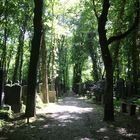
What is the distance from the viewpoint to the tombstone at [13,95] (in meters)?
16.3

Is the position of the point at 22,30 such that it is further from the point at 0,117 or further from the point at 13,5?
the point at 0,117

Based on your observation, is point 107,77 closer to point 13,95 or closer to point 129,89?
point 13,95

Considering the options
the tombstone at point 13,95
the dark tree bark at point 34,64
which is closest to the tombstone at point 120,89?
the tombstone at point 13,95

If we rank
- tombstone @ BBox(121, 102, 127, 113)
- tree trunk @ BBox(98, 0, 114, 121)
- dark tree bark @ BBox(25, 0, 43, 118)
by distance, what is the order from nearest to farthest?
1. tree trunk @ BBox(98, 0, 114, 121)
2. dark tree bark @ BBox(25, 0, 43, 118)
3. tombstone @ BBox(121, 102, 127, 113)

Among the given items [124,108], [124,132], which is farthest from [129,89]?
[124,132]

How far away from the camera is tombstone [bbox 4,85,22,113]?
16.3 meters

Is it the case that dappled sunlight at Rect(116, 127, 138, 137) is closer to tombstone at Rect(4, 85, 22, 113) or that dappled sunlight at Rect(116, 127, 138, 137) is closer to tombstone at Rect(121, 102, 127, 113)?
tombstone at Rect(121, 102, 127, 113)

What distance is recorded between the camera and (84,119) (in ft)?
48.8

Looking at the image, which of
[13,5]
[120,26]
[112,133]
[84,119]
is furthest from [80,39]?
[112,133]

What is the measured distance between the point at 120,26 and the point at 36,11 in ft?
32.4

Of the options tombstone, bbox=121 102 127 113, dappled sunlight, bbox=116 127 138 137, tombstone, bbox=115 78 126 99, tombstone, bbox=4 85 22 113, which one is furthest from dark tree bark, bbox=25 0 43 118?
tombstone, bbox=115 78 126 99

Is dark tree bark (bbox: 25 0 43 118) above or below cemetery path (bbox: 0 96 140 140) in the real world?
above

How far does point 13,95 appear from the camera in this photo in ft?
53.7

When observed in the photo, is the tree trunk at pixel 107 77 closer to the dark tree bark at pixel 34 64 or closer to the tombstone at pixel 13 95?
the dark tree bark at pixel 34 64
